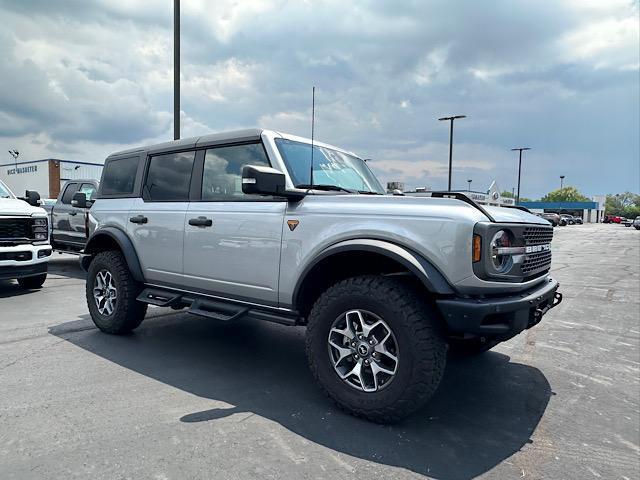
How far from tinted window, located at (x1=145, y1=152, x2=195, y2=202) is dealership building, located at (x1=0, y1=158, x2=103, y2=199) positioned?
103ft

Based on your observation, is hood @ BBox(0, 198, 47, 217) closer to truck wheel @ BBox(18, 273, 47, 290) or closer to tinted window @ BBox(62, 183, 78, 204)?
truck wheel @ BBox(18, 273, 47, 290)

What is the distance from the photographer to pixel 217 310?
4012 millimetres

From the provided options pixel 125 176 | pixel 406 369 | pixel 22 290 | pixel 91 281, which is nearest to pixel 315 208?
pixel 406 369

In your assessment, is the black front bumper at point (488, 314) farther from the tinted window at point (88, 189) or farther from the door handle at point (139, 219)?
the tinted window at point (88, 189)

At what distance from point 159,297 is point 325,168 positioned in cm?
208

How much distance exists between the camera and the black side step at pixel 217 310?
3732 mm

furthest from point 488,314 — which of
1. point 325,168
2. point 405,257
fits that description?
point 325,168

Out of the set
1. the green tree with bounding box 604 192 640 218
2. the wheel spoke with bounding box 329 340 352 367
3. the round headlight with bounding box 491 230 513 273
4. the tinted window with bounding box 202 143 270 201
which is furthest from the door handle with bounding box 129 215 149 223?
the green tree with bounding box 604 192 640 218

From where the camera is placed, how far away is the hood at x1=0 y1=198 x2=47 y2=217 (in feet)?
22.9

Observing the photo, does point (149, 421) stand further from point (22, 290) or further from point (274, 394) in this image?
point (22, 290)

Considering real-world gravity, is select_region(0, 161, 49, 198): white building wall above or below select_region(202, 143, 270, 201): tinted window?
above

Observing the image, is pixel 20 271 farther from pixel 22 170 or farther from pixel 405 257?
pixel 22 170

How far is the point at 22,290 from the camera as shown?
7.66 meters

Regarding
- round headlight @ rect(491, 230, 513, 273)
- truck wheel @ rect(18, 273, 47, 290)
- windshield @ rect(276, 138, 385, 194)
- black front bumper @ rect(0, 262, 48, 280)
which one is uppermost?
windshield @ rect(276, 138, 385, 194)
